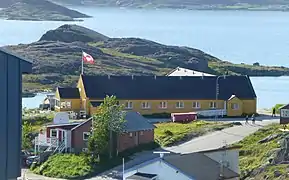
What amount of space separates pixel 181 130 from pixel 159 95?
7.14 meters

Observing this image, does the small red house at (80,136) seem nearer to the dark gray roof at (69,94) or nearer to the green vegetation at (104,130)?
the green vegetation at (104,130)

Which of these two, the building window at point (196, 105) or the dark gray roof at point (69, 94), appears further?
the building window at point (196, 105)

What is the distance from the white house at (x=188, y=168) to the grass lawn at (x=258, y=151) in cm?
269

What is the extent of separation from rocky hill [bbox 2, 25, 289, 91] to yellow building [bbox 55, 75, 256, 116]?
17546mm

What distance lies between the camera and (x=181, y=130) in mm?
31719

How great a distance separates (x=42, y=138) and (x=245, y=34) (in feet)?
437

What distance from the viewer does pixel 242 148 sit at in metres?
27.7

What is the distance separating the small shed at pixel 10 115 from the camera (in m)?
5.56

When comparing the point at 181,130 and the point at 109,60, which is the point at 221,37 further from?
the point at 181,130

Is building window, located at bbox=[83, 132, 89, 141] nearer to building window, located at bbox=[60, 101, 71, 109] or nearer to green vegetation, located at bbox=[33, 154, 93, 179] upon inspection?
green vegetation, located at bbox=[33, 154, 93, 179]

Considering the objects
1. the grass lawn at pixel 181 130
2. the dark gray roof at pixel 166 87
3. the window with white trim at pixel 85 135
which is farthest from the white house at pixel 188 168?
the dark gray roof at pixel 166 87

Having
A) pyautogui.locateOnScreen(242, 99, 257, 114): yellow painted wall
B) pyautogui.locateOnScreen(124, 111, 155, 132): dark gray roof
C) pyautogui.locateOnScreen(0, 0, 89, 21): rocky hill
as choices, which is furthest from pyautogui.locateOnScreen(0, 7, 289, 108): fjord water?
pyautogui.locateOnScreen(124, 111, 155, 132): dark gray roof

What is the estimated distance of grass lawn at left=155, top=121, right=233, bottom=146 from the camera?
30.2m

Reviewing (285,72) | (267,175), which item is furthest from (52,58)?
(267,175)
